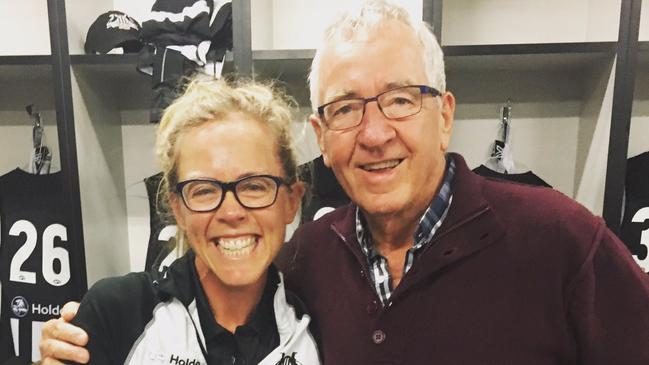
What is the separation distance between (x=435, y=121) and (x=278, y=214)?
1.17 feet

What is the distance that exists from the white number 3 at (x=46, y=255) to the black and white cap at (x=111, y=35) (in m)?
0.68

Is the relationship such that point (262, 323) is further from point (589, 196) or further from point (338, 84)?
point (589, 196)

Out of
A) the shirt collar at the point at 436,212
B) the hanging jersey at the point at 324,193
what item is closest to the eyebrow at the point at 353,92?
the shirt collar at the point at 436,212

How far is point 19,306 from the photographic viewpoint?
6.05ft

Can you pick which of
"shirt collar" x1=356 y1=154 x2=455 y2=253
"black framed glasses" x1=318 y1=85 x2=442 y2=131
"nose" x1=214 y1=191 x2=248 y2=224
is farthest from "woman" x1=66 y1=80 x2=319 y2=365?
"shirt collar" x1=356 y1=154 x2=455 y2=253

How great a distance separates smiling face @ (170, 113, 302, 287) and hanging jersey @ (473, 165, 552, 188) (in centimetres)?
104

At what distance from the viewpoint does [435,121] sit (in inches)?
38.2

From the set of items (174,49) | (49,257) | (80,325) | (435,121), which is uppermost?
(174,49)

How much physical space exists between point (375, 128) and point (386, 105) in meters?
0.05

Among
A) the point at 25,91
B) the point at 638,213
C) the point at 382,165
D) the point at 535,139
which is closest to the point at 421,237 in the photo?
the point at 382,165

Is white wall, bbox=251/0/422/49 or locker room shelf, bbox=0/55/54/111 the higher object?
white wall, bbox=251/0/422/49

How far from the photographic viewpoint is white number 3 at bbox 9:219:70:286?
71.2 inches

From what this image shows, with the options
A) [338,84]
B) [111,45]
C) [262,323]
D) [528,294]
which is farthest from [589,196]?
[111,45]

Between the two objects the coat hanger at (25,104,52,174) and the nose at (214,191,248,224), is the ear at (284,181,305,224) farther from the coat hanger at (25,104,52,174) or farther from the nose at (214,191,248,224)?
the coat hanger at (25,104,52,174)
